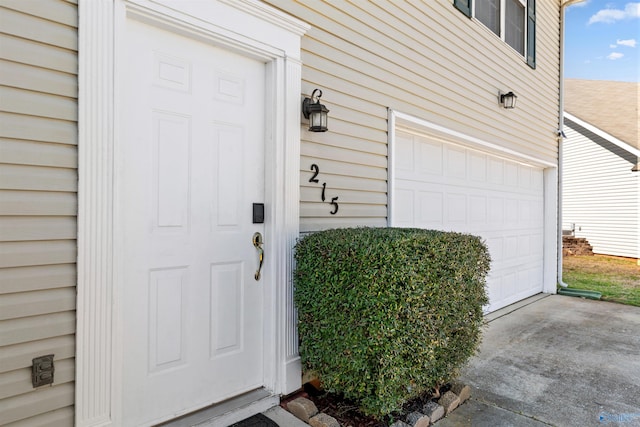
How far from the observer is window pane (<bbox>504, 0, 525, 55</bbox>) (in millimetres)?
5430

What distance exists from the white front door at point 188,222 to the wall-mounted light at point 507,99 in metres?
3.69

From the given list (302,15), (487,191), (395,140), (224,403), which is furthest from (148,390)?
(487,191)

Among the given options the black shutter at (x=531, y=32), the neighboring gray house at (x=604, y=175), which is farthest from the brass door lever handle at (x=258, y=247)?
the neighboring gray house at (x=604, y=175)

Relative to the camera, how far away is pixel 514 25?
5.59 m

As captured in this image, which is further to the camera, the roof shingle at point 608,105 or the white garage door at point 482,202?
the roof shingle at point 608,105

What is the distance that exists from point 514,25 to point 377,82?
363cm

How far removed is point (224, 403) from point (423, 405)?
1204mm

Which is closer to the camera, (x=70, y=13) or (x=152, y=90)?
(x=70, y=13)

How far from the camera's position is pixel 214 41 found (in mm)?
2227

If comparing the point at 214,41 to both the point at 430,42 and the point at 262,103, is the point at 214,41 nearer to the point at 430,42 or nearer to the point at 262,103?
the point at 262,103

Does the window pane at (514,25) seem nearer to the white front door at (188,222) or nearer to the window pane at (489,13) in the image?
the window pane at (489,13)

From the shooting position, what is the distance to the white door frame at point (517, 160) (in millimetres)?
3408

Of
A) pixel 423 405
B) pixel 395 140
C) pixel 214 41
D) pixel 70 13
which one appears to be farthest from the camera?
pixel 395 140

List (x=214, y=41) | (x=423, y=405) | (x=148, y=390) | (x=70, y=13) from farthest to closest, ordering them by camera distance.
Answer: (x=423, y=405) → (x=214, y=41) → (x=148, y=390) → (x=70, y=13)
